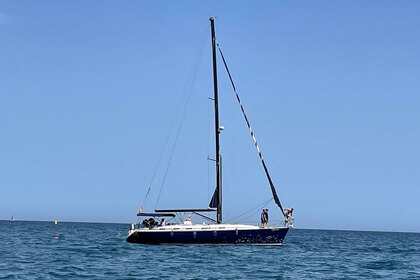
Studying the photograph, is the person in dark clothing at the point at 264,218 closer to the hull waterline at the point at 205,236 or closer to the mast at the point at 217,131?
the hull waterline at the point at 205,236

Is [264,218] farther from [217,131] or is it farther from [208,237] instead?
[217,131]

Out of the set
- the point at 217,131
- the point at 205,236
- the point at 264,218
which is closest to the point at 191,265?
the point at 205,236

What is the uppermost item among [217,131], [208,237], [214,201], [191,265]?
[217,131]

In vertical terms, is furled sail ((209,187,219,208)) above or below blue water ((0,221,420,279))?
above

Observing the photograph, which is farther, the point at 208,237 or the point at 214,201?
the point at 214,201

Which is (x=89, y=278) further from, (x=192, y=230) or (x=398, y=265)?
(x=398, y=265)

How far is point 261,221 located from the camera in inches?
1911

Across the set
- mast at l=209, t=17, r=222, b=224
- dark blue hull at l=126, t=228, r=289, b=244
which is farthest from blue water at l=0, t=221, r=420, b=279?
mast at l=209, t=17, r=222, b=224

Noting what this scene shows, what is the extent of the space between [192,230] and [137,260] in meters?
9.63

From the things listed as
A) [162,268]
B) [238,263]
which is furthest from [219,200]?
[162,268]

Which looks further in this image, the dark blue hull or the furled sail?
the furled sail

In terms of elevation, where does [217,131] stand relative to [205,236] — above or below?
above

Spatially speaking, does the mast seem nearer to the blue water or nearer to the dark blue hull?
the dark blue hull

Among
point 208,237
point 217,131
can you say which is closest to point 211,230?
point 208,237
